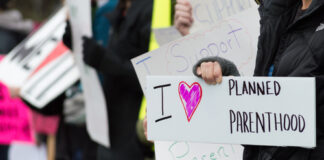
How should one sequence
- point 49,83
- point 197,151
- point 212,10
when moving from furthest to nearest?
point 49,83 < point 212,10 < point 197,151

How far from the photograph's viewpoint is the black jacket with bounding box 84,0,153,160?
11.9ft

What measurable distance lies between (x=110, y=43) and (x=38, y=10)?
88.1 inches

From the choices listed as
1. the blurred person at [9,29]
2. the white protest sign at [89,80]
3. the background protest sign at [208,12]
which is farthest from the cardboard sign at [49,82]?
the background protest sign at [208,12]

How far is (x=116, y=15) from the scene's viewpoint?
12.5 feet

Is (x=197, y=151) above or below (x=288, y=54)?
below

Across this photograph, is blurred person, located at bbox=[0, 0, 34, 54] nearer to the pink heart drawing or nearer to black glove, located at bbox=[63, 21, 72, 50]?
black glove, located at bbox=[63, 21, 72, 50]

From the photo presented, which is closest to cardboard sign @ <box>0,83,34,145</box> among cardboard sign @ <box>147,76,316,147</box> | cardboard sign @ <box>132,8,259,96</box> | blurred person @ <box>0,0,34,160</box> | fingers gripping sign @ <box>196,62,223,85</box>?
blurred person @ <box>0,0,34,160</box>

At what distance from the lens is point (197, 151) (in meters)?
2.30

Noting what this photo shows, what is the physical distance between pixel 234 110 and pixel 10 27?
3738mm

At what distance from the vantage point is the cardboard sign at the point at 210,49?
234 cm

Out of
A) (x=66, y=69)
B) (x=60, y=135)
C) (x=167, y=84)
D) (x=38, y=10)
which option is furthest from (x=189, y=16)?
(x=38, y=10)

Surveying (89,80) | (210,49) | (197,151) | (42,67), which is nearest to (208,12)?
(210,49)

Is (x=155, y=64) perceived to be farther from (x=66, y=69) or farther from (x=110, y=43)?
(x=66, y=69)

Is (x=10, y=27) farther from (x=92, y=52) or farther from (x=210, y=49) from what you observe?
(x=210, y=49)
